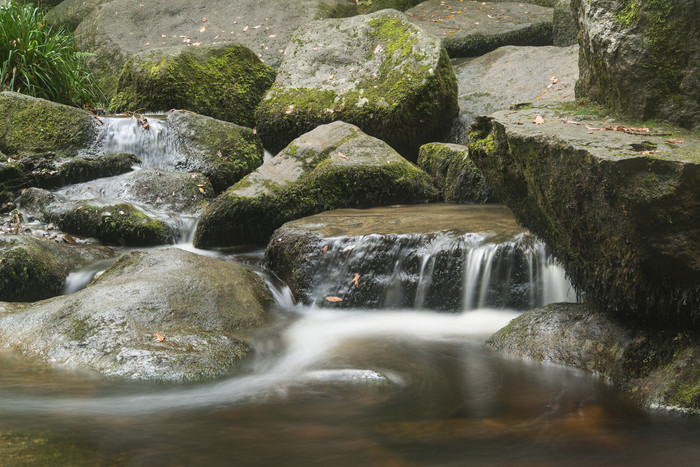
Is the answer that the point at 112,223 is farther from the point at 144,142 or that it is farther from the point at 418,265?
the point at 418,265

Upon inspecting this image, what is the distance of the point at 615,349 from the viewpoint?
3.38 meters

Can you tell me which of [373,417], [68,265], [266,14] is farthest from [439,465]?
[266,14]

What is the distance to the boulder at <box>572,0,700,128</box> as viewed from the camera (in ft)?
11.5

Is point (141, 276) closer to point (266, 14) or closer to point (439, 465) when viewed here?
point (439, 465)

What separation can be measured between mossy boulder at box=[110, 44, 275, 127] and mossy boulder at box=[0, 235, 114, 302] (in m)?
4.23

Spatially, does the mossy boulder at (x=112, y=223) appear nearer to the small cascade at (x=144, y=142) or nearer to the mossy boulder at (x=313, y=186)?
the mossy boulder at (x=313, y=186)

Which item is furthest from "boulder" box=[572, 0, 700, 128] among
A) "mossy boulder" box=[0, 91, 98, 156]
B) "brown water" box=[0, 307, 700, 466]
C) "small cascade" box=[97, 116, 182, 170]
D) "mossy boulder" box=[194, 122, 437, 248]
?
"mossy boulder" box=[0, 91, 98, 156]

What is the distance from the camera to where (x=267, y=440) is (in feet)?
8.89

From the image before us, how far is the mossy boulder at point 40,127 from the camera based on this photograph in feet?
28.0

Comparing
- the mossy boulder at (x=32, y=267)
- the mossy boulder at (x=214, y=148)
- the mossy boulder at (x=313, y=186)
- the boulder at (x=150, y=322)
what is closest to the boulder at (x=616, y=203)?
the boulder at (x=150, y=322)

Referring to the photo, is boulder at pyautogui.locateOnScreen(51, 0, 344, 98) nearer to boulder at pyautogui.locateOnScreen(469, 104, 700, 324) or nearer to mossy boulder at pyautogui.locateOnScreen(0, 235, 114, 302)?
mossy boulder at pyautogui.locateOnScreen(0, 235, 114, 302)

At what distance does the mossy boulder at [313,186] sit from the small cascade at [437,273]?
4.85 feet

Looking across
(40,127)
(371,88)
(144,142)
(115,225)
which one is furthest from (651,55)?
(40,127)

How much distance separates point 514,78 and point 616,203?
309 inches
